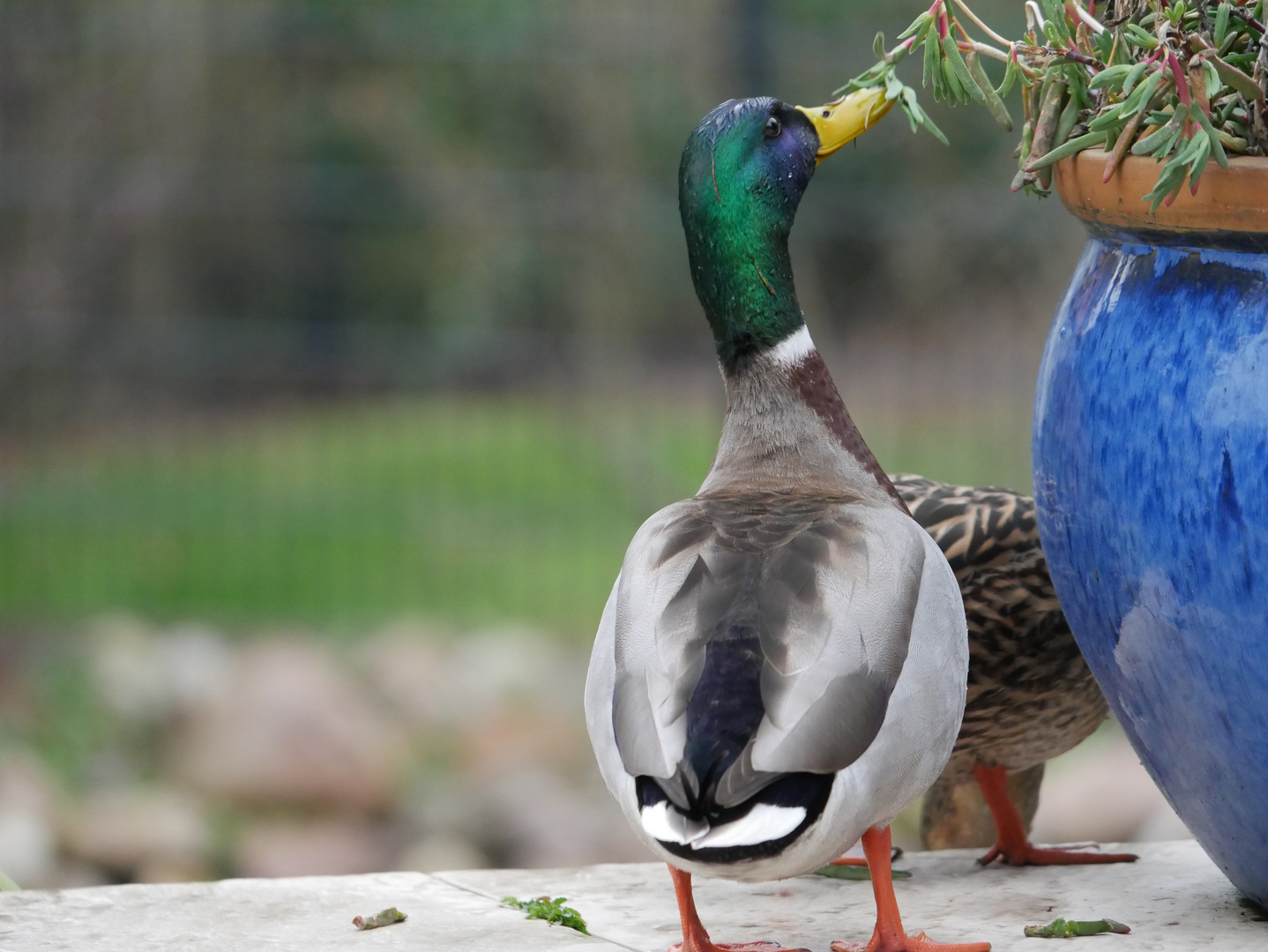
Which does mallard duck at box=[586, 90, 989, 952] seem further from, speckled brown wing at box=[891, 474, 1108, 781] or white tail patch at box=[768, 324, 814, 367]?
speckled brown wing at box=[891, 474, 1108, 781]

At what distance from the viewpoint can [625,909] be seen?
2516mm

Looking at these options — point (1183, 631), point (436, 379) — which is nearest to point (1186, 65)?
point (1183, 631)

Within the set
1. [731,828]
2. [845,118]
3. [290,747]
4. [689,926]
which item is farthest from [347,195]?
[731,828]

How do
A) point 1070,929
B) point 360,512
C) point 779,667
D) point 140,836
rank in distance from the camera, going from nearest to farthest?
point 779,667 → point 1070,929 → point 140,836 → point 360,512

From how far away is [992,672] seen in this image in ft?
7.94

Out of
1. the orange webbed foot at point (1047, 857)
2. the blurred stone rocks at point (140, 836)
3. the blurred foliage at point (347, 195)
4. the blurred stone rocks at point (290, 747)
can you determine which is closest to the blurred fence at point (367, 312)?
the blurred foliage at point (347, 195)

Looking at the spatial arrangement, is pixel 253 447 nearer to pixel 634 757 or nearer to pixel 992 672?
pixel 992 672

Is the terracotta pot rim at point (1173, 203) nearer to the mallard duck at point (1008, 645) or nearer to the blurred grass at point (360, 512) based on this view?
the mallard duck at point (1008, 645)

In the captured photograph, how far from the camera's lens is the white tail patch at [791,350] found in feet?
7.99

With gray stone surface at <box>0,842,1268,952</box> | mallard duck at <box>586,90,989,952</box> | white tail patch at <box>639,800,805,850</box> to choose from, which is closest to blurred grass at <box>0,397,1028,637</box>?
gray stone surface at <box>0,842,1268,952</box>

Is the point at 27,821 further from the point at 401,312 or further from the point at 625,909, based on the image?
the point at 625,909

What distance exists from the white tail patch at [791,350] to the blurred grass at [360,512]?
3473mm

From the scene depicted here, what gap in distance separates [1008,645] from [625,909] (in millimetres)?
679

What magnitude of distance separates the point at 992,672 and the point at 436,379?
13.2 feet
